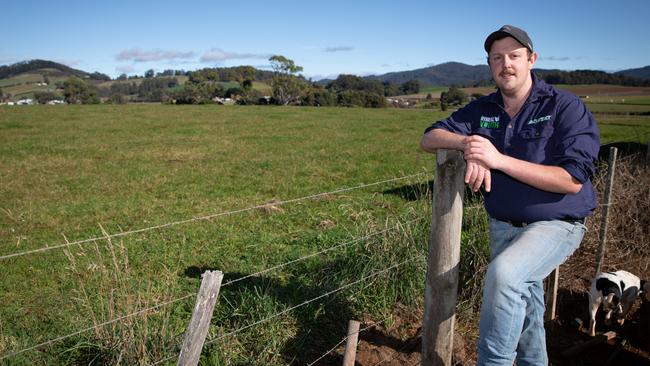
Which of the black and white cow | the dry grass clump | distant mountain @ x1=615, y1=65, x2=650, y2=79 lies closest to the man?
the black and white cow

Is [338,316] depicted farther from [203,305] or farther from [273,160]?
[273,160]

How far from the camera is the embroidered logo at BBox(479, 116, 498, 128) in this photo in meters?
2.66

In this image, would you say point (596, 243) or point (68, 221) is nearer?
point (596, 243)

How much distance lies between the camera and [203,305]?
2.16 metres

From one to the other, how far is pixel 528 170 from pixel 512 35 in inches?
29.5

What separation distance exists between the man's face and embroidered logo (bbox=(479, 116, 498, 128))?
171mm

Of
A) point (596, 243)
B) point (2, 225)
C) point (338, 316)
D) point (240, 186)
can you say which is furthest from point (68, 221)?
point (596, 243)

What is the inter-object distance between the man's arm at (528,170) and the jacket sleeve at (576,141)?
0.05m

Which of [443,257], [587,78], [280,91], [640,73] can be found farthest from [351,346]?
[640,73]

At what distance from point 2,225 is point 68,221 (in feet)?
3.17

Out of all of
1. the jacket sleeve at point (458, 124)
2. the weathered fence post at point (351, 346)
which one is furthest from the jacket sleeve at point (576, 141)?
the weathered fence post at point (351, 346)

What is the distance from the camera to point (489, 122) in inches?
106

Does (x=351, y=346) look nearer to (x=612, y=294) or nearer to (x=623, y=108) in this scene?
(x=612, y=294)

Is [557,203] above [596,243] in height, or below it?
above
